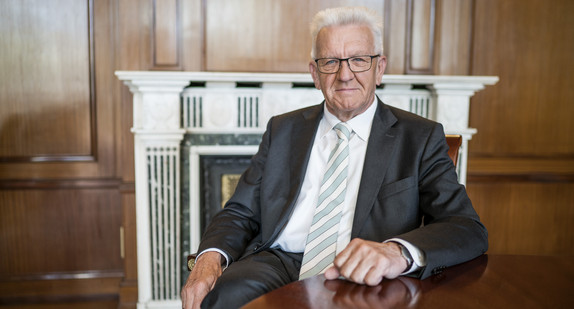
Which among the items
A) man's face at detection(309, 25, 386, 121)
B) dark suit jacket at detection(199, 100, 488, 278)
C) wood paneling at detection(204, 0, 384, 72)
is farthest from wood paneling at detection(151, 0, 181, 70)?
man's face at detection(309, 25, 386, 121)

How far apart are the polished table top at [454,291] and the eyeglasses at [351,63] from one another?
78 centimetres

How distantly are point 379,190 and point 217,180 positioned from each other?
146 cm

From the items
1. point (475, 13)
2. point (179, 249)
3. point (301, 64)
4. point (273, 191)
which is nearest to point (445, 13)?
point (475, 13)

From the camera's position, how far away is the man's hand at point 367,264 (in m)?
1.02

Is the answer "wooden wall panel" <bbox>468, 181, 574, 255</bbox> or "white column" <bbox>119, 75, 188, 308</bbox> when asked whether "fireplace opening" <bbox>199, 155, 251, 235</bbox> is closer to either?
"white column" <bbox>119, 75, 188, 308</bbox>

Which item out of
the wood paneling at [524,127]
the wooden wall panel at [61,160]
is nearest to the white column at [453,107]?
the wood paneling at [524,127]

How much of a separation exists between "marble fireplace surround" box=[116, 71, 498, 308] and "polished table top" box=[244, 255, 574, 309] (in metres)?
1.69

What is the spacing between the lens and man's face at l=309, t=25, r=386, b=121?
1.59 m

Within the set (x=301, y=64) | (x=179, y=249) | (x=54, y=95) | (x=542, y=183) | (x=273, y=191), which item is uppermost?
(x=301, y=64)

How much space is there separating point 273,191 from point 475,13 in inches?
84.7

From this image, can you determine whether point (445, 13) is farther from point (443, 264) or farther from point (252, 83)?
point (443, 264)

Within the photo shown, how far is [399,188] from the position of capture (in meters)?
1.52

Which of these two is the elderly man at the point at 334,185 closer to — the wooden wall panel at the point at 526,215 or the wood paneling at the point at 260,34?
the wood paneling at the point at 260,34

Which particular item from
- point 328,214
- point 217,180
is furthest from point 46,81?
point 328,214
